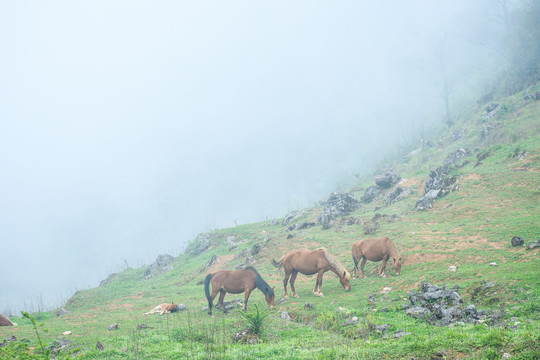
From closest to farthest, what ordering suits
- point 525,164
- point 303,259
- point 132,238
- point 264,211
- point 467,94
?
point 303,259 < point 525,164 < point 467,94 < point 264,211 < point 132,238

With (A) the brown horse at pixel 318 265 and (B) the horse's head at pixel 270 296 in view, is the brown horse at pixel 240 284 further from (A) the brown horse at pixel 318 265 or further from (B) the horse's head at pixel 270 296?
(A) the brown horse at pixel 318 265

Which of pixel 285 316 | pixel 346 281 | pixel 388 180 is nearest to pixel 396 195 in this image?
pixel 388 180

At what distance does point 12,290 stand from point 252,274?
4525 inches

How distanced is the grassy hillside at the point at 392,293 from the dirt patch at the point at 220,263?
0.68 feet

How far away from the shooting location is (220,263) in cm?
3606

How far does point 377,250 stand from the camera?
1897 cm

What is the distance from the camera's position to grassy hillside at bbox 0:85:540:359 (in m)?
8.62

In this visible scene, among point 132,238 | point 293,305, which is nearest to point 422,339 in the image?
point 293,305

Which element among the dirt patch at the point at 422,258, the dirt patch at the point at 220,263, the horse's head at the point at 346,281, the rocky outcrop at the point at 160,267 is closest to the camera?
the horse's head at the point at 346,281

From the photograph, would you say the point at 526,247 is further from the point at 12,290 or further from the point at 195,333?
the point at 12,290

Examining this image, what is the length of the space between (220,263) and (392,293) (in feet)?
78.4

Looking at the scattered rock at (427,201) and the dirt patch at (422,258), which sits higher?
the scattered rock at (427,201)

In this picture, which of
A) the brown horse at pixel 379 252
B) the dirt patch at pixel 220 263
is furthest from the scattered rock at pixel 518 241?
the dirt patch at pixel 220 263

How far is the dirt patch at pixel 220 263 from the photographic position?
34.3 meters
